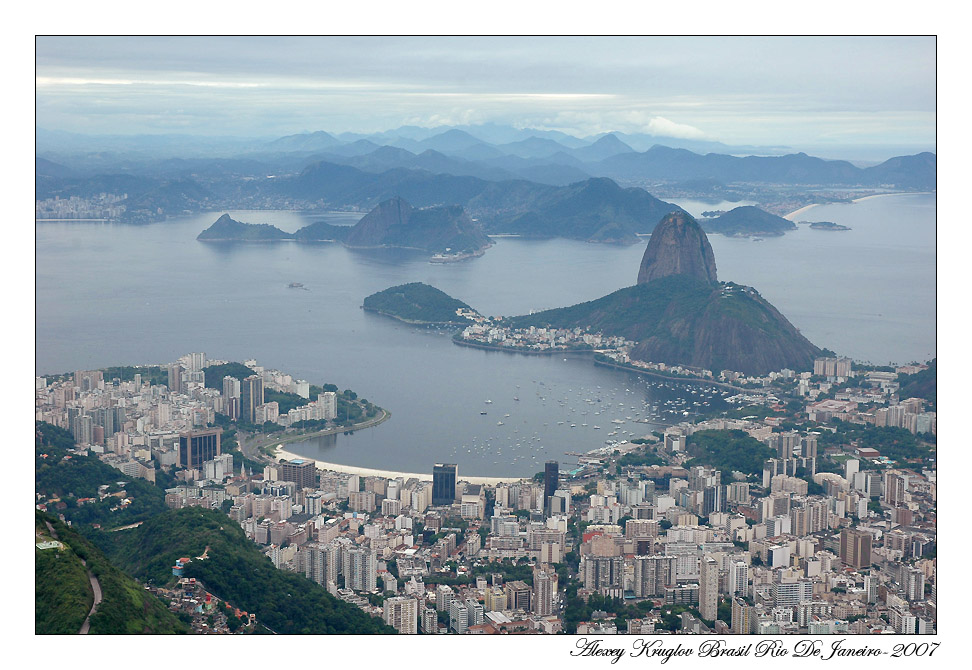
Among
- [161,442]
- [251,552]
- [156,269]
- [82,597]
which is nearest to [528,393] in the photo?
[161,442]

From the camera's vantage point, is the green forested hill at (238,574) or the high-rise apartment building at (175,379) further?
the high-rise apartment building at (175,379)

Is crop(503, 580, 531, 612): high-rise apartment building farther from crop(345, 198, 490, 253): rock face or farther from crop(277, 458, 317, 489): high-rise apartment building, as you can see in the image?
crop(345, 198, 490, 253): rock face

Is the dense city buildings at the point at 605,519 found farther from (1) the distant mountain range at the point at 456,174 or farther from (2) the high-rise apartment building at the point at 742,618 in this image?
(1) the distant mountain range at the point at 456,174

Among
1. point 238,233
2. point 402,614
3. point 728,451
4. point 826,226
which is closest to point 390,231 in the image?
point 238,233

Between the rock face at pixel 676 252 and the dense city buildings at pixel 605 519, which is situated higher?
the rock face at pixel 676 252

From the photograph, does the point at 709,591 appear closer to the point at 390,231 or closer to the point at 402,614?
the point at 402,614

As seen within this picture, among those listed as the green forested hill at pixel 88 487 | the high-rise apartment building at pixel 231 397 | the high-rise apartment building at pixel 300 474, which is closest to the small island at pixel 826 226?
the high-rise apartment building at pixel 231 397
